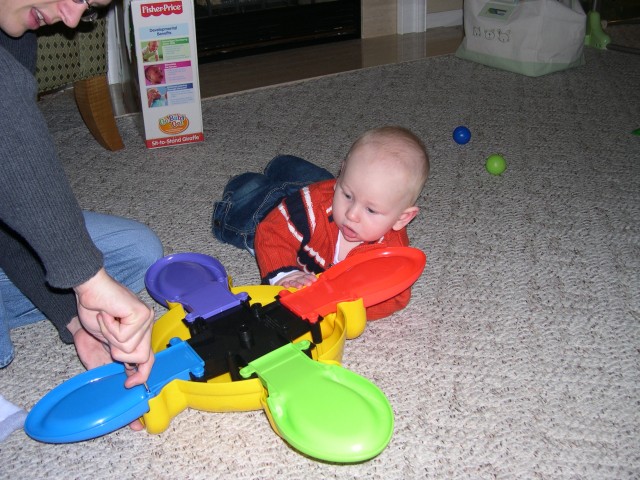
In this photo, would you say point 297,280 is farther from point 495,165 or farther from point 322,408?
point 495,165

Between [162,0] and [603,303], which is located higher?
[162,0]

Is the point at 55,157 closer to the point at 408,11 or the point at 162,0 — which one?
the point at 162,0

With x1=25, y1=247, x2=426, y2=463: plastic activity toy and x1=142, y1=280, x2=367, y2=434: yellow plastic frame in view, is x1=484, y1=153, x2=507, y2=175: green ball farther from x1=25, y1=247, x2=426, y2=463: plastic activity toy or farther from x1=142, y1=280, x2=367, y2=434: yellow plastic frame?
x1=142, y1=280, x2=367, y2=434: yellow plastic frame

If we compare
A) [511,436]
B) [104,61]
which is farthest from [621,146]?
[104,61]

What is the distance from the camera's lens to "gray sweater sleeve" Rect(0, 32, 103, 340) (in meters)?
0.53

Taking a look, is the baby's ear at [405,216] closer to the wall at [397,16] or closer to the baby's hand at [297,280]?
the baby's hand at [297,280]

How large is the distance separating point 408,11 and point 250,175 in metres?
1.76

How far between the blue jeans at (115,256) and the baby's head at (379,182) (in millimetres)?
298

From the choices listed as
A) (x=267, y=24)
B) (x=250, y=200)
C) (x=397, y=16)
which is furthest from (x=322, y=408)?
(x=397, y=16)

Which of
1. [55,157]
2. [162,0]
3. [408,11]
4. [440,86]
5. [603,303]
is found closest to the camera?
[55,157]

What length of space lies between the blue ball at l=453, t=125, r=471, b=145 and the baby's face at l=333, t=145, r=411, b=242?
64 centimetres

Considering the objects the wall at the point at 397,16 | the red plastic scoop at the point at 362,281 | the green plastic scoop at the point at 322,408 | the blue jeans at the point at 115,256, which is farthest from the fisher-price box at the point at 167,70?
the wall at the point at 397,16

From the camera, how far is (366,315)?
0.96 meters

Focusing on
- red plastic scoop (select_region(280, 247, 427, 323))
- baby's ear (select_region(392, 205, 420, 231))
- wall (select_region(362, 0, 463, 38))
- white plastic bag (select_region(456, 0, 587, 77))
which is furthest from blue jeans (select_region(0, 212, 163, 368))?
wall (select_region(362, 0, 463, 38))
